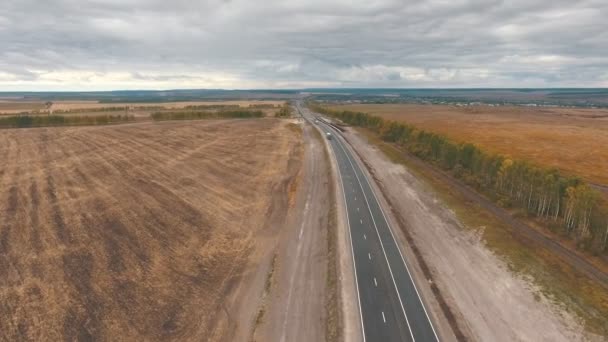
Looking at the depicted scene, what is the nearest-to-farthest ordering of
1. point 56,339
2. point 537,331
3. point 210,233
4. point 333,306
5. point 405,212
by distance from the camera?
point 56,339
point 537,331
point 333,306
point 210,233
point 405,212

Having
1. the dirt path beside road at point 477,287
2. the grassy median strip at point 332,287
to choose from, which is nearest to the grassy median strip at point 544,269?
the dirt path beside road at point 477,287

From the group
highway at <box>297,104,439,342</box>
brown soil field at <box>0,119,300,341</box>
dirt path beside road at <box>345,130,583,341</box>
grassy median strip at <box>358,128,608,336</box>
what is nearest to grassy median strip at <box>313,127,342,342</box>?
highway at <box>297,104,439,342</box>


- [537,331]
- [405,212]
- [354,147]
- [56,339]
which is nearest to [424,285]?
[537,331]

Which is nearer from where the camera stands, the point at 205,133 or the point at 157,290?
the point at 157,290

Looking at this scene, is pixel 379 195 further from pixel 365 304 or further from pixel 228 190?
pixel 365 304

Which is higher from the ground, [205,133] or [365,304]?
[205,133]
